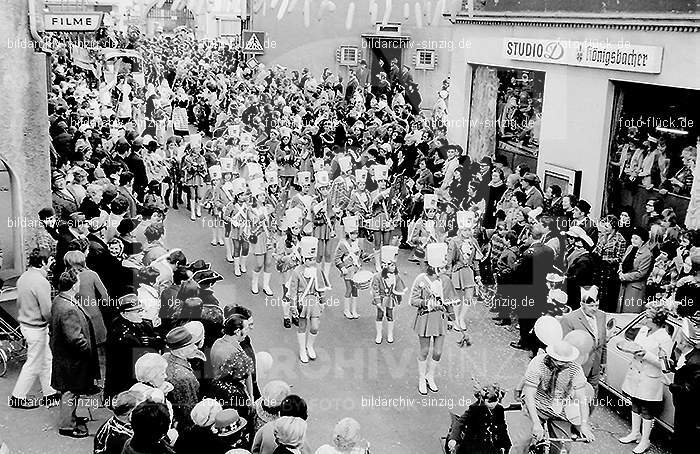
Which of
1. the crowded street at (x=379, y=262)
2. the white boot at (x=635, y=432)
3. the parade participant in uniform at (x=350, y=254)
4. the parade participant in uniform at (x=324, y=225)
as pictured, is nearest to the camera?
the crowded street at (x=379, y=262)

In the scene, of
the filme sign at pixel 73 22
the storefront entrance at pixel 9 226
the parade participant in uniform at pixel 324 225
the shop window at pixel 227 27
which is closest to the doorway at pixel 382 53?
the parade participant in uniform at pixel 324 225

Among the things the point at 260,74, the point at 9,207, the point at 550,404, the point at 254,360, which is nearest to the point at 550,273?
the point at 550,404

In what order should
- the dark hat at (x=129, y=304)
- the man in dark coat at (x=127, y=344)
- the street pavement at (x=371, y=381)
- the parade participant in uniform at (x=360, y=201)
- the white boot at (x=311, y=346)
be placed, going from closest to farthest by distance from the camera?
the man in dark coat at (x=127, y=344), the dark hat at (x=129, y=304), the street pavement at (x=371, y=381), the white boot at (x=311, y=346), the parade participant in uniform at (x=360, y=201)

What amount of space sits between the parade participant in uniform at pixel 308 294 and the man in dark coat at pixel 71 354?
2890 millimetres

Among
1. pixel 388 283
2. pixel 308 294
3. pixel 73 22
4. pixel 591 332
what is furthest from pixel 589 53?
pixel 73 22

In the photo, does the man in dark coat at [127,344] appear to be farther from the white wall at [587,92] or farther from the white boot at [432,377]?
the white wall at [587,92]

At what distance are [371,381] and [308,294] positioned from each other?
54.4 inches

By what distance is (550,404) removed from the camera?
7289 millimetres

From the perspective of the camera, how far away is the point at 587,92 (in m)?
15.8

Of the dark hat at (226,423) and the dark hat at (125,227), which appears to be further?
the dark hat at (125,227)

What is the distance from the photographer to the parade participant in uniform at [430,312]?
9773 mm

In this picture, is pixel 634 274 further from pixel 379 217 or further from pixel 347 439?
pixel 347 439

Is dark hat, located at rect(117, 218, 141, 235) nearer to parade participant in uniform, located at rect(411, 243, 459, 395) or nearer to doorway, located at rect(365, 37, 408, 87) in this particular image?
parade participant in uniform, located at rect(411, 243, 459, 395)

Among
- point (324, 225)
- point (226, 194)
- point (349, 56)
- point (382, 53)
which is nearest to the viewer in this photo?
point (324, 225)
